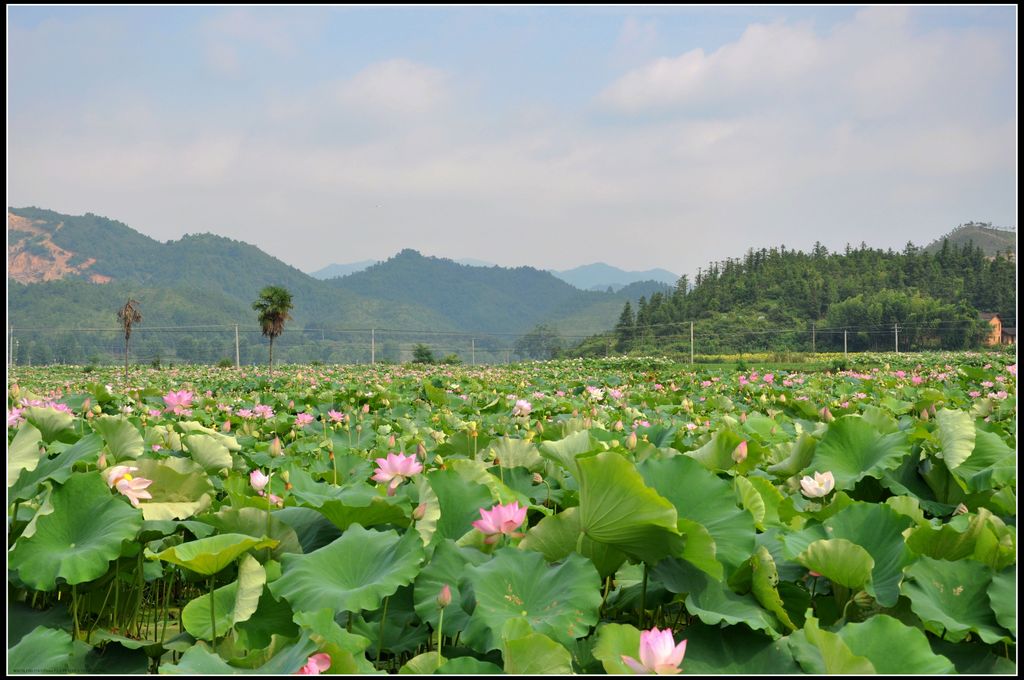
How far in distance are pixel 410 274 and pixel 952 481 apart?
157 meters

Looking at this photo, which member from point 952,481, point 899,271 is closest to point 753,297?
point 899,271

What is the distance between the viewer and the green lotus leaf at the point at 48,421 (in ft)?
6.01

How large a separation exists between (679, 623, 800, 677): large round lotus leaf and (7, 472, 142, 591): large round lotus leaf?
2.49 feet

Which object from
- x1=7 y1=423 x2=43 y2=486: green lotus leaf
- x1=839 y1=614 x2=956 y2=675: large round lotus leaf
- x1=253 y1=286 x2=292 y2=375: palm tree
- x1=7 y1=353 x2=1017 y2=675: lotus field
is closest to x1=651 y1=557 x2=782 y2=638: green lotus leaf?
x1=7 y1=353 x2=1017 y2=675: lotus field

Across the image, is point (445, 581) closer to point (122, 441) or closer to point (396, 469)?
point (396, 469)

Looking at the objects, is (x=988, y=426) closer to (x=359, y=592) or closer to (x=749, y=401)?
(x=359, y=592)

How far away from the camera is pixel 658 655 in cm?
77

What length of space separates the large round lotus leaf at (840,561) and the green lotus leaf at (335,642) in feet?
1.93

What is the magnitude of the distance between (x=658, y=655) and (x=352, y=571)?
472 millimetres

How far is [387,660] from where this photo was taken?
104 cm

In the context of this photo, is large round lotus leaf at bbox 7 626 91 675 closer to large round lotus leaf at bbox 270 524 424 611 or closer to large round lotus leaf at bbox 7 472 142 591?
large round lotus leaf at bbox 7 472 142 591

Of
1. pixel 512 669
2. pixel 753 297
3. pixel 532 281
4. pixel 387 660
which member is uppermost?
pixel 532 281

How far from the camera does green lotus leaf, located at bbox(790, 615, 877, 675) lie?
75 cm

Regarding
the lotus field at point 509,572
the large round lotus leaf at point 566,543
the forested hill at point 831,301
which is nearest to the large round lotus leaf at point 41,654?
the lotus field at point 509,572
